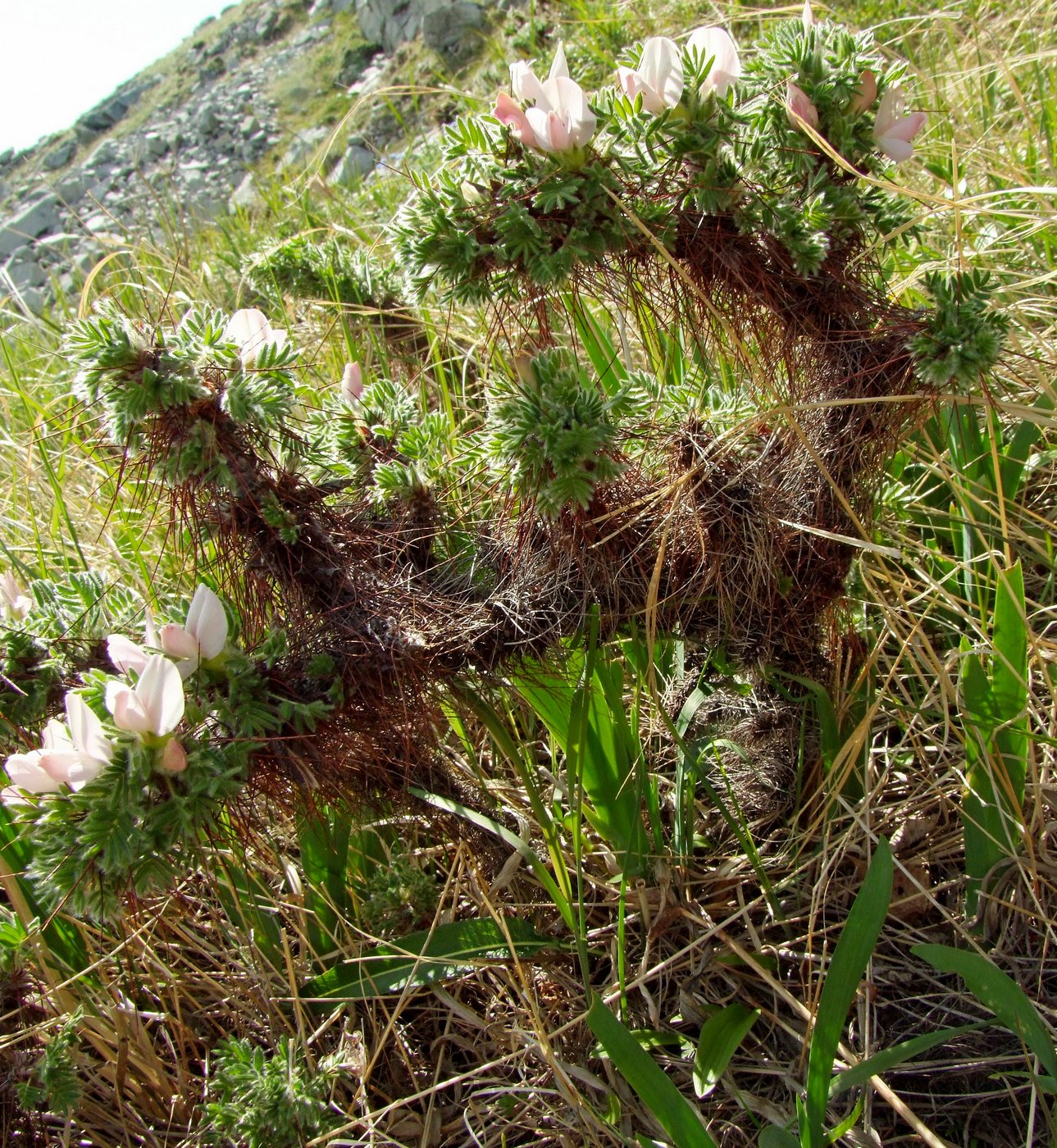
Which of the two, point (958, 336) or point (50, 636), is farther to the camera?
point (50, 636)

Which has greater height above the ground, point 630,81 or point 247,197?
point 247,197

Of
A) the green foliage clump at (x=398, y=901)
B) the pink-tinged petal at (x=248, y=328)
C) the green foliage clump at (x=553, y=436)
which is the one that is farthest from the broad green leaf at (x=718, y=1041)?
the pink-tinged petal at (x=248, y=328)

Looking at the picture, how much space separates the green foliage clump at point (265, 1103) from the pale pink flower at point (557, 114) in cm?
97

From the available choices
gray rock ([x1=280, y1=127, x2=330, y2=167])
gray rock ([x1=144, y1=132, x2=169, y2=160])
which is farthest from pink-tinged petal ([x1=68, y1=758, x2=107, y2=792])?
gray rock ([x1=144, y1=132, x2=169, y2=160])

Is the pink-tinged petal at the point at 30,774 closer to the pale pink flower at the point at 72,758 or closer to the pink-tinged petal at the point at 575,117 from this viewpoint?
the pale pink flower at the point at 72,758

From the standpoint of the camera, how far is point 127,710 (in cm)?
72

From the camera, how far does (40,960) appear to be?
1.10 meters

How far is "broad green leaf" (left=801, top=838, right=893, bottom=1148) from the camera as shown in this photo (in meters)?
0.90

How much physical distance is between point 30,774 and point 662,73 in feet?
2.52

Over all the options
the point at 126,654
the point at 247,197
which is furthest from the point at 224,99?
the point at 126,654

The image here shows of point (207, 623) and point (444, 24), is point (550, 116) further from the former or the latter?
point (444, 24)

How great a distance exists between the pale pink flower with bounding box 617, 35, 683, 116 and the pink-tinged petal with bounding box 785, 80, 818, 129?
97mm

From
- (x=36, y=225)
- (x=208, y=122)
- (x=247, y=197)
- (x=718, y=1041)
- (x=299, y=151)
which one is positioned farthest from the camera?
(x=208, y=122)

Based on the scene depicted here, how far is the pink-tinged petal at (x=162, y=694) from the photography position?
73 centimetres
